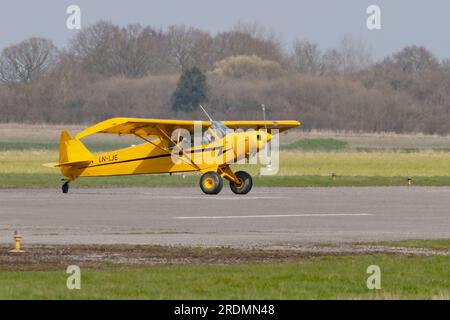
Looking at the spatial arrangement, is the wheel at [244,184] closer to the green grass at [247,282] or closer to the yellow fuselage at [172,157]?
the yellow fuselage at [172,157]

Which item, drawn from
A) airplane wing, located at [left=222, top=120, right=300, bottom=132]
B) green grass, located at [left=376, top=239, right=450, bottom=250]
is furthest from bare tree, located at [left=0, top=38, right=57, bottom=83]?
green grass, located at [left=376, top=239, right=450, bottom=250]

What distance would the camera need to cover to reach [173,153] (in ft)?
109

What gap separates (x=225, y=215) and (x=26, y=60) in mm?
72302

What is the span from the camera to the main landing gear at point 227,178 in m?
32.3

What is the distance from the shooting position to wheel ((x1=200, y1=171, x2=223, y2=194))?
106 ft

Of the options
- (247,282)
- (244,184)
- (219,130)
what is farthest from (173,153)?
(247,282)

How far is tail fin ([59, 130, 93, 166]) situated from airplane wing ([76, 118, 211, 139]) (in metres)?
1.06

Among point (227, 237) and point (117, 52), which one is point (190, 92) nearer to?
point (117, 52)

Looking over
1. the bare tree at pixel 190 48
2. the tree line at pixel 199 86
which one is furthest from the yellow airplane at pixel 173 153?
the bare tree at pixel 190 48

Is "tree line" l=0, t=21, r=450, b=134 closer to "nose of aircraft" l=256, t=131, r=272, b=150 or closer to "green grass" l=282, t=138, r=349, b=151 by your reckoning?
"green grass" l=282, t=138, r=349, b=151

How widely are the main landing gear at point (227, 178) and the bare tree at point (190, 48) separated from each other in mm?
67801
